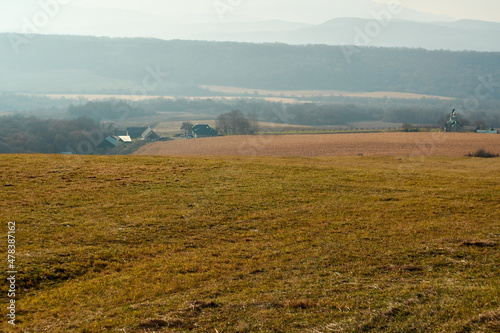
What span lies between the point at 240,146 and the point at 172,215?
194 ft

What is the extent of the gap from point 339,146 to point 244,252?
6204cm

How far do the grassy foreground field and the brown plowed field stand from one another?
4020 cm

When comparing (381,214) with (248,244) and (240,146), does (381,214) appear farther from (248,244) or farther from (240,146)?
(240,146)

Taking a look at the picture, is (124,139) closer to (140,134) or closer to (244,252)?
(140,134)

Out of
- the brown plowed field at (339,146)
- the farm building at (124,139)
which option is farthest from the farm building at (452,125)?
the farm building at (124,139)

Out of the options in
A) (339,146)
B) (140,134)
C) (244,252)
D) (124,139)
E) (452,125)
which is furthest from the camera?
(140,134)

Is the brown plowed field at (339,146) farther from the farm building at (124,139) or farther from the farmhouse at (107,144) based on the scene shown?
the farm building at (124,139)

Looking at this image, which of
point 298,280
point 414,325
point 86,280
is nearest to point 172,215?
point 86,280

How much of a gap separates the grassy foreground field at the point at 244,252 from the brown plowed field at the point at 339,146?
40.2m

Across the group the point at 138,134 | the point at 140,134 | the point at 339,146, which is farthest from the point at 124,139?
the point at 339,146

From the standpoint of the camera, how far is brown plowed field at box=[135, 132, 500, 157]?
67294 millimetres

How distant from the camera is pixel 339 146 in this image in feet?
244

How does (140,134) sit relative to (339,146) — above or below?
below

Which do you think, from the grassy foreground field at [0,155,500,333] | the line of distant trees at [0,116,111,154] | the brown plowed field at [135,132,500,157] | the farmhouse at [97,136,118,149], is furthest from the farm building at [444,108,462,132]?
the line of distant trees at [0,116,111,154]
